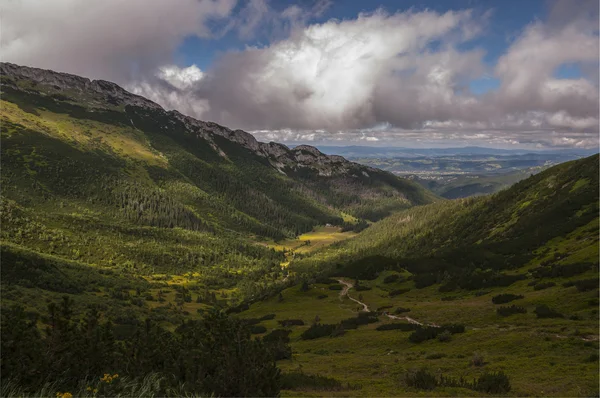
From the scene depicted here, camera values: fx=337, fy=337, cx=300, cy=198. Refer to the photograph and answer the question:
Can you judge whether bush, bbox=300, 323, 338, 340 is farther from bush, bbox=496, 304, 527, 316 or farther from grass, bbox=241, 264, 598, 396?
bush, bbox=496, 304, 527, 316

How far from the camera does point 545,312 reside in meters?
33.7

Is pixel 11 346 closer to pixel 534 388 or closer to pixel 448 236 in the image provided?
pixel 534 388

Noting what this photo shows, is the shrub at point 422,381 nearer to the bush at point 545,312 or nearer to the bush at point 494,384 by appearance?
the bush at point 494,384

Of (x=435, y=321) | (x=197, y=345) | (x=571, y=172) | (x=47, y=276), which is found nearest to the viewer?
(x=197, y=345)

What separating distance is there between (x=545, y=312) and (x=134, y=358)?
122 feet

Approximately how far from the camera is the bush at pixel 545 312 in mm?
32688

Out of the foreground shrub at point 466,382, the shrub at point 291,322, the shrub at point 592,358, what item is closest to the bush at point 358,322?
the shrub at point 291,322

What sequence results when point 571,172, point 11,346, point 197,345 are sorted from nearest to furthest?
1. point 11,346
2. point 197,345
3. point 571,172

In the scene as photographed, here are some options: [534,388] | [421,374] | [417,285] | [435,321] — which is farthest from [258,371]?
[417,285]

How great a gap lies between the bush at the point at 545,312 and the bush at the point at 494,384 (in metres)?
19.2

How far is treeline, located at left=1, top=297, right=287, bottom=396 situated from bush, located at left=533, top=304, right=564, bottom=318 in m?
32.0

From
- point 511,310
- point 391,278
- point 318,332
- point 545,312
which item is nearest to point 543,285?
point 511,310

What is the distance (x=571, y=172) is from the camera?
15225 centimetres

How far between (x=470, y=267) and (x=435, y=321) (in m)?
47.9
